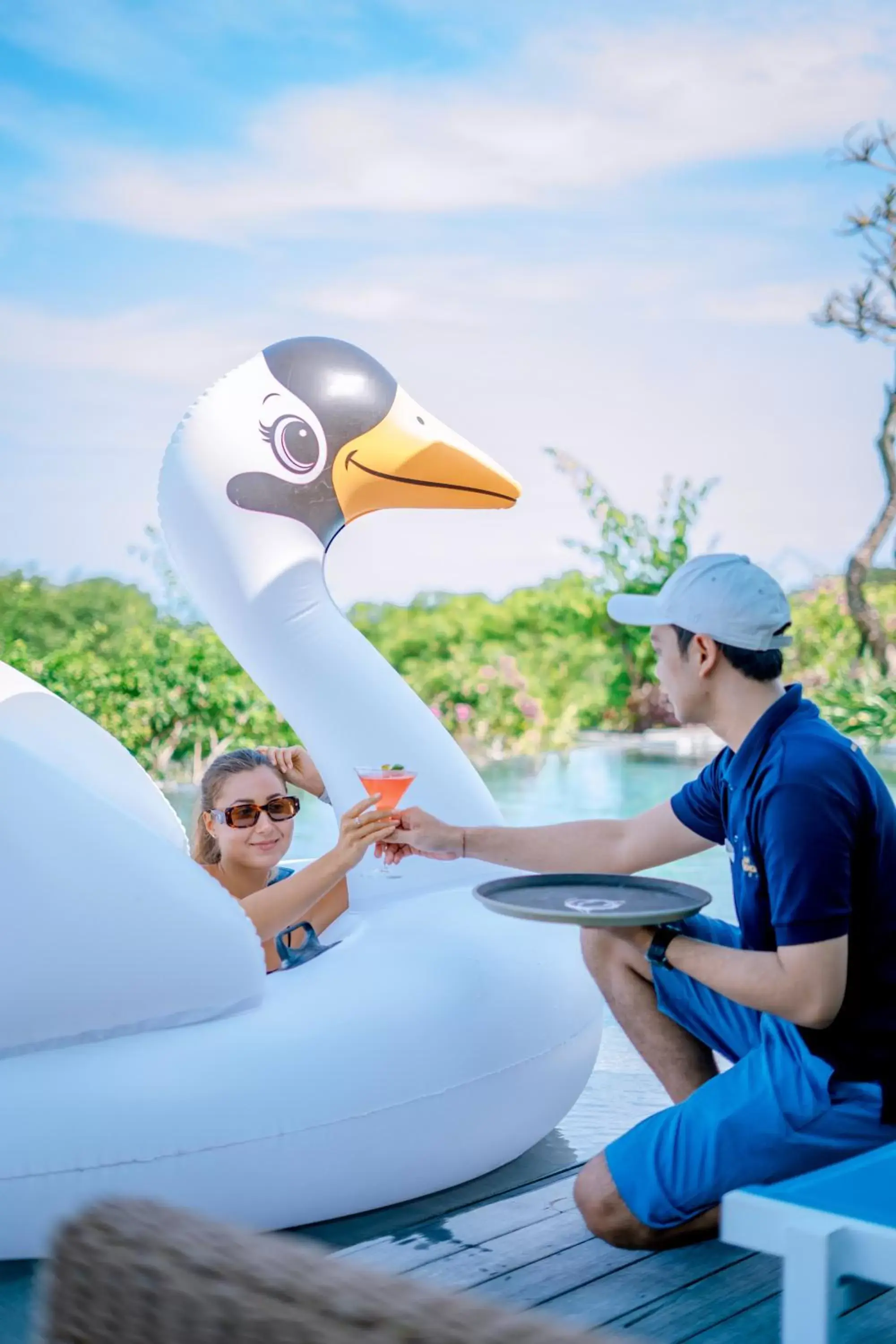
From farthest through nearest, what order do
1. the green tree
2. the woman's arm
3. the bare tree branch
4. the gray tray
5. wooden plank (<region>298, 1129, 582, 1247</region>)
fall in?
the green tree
the bare tree branch
the woman's arm
wooden plank (<region>298, 1129, 582, 1247</region>)
the gray tray

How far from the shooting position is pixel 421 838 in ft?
8.27

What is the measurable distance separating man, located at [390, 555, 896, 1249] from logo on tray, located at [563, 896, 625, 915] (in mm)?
49

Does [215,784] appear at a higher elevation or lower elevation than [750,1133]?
higher

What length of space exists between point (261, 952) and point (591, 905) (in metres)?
0.50

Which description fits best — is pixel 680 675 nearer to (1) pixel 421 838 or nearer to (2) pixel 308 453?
(1) pixel 421 838

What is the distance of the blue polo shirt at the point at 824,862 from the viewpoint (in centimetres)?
188

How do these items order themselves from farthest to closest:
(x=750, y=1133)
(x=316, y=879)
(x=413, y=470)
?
(x=413, y=470) → (x=316, y=879) → (x=750, y=1133)

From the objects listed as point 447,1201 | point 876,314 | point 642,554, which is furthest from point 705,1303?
point 642,554

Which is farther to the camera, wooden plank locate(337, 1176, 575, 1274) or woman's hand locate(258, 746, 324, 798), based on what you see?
woman's hand locate(258, 746, 324, 798)

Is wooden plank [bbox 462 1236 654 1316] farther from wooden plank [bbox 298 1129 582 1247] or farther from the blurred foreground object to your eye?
the blurred foreground object

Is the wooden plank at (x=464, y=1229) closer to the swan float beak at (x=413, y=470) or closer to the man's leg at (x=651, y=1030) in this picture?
the man's leg at (x=651, y=1030)

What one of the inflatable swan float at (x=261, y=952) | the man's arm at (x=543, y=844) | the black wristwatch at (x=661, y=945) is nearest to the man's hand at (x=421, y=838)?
the man's arm at (x=543, y=844)

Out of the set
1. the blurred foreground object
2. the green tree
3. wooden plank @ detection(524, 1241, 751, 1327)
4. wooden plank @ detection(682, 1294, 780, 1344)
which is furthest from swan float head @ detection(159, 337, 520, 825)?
the green tree

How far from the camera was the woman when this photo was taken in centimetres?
239
